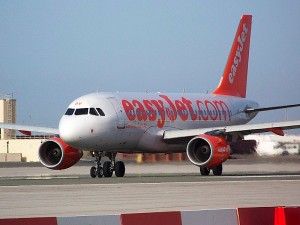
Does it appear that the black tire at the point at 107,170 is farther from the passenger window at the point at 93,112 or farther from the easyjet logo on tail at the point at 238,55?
the easyjet logo on tail at the point at 238,55

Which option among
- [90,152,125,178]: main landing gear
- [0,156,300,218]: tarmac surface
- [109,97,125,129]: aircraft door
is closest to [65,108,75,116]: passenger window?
[109,97,125,129]: aircraft door

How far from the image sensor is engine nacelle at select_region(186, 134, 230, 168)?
40.2 meters

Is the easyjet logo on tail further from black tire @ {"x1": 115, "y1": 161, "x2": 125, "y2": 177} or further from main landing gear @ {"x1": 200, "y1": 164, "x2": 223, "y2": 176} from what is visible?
black tire @ {"x1": 115, "y1": 161, "x2": 125, "y2": 177}

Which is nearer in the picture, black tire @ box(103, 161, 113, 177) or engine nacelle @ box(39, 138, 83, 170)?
black tire @ box(103, 161, 113, 177)

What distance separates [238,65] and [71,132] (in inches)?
629

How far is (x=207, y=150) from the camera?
4162 cm

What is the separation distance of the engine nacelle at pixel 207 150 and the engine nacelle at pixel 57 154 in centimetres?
540

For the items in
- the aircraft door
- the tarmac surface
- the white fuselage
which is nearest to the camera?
the tarmac surface

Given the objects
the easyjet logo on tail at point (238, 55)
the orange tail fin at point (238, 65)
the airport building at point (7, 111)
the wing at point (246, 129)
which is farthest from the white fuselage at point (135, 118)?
the airport building at point (7, 111)

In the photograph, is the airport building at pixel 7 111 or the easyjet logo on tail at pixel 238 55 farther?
the airport building at pixel 7 111

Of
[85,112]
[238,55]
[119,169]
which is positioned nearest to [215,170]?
[119,169]

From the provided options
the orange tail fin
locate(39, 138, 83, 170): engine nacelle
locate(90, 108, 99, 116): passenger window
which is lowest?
locate(39, 138, 83, 170): engine nacelle

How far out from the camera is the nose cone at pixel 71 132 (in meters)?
39.8

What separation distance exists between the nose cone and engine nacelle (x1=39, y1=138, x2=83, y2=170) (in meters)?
Answer: 2.47
